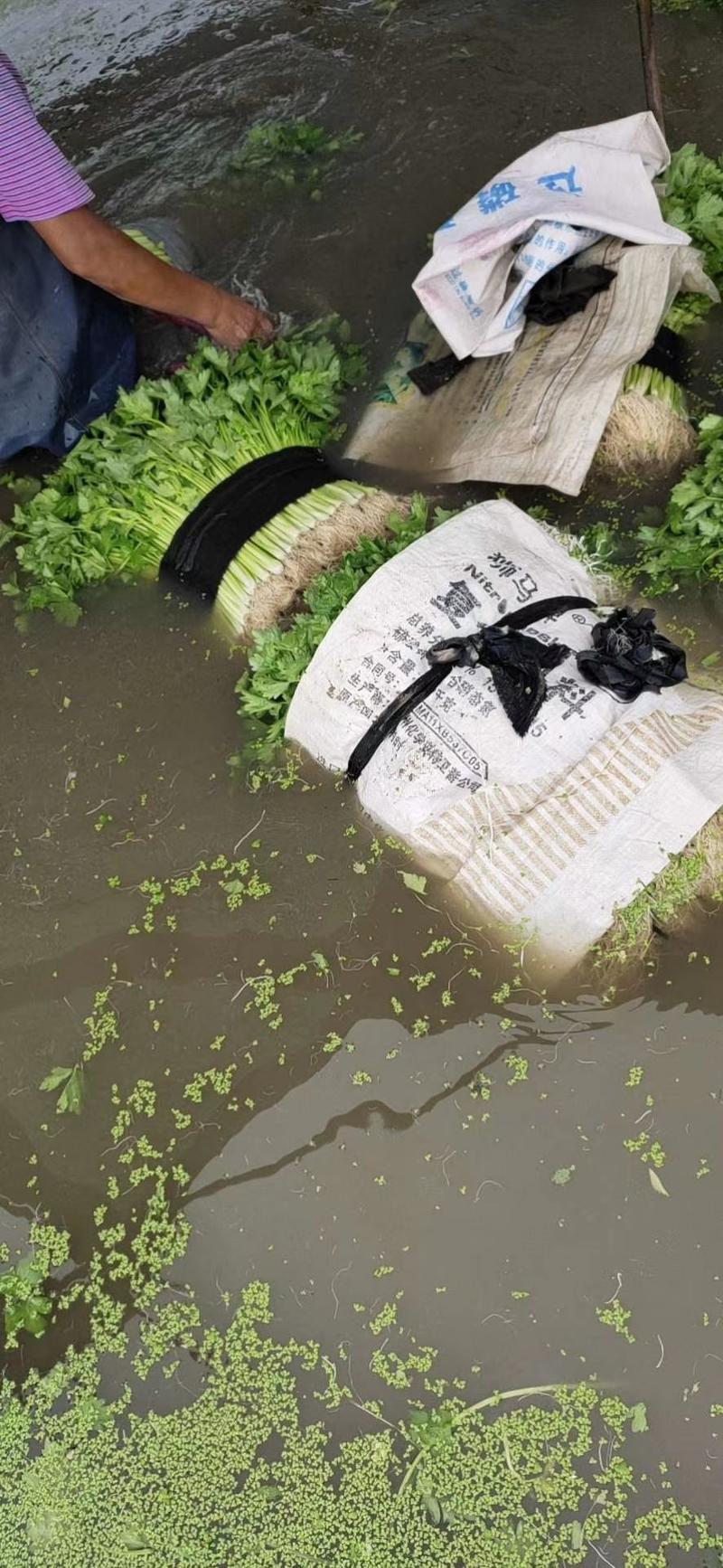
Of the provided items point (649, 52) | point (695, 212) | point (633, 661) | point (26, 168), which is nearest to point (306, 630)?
point (633, 661)

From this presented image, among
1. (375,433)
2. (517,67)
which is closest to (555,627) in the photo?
(375,433)

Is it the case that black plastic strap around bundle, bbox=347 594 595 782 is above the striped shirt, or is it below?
below

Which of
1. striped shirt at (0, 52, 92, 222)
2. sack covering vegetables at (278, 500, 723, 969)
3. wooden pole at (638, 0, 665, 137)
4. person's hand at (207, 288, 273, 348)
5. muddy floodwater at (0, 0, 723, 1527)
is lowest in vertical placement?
muddy floodwater at (0, 0, 723, 1527)

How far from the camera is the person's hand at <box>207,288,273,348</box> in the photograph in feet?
13.6

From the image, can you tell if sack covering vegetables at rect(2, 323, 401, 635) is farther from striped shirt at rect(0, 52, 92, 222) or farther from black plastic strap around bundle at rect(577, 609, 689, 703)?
black plastic strap around bundle at rect(577, 609, 689, 703)

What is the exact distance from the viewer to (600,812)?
3018 millimetres

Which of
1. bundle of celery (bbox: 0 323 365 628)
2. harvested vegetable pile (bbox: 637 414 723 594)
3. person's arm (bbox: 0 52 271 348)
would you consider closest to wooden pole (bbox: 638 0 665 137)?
harvested vegetable pile (bbox: 637 414 723 594)

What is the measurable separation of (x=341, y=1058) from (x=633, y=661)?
1371 mm

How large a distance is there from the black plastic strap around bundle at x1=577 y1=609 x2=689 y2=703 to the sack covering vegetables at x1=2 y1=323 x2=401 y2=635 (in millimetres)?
1023

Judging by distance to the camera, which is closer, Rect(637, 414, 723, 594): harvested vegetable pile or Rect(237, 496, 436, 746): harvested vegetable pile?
Rect(237, 496, 436, 746): harvested vegetable pile

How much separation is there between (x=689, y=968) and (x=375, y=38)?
528 centimetres

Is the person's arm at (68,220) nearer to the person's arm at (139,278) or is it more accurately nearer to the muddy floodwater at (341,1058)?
the person's arm at (139,278)

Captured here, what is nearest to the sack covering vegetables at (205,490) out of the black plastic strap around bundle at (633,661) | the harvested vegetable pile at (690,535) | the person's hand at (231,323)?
the person's hand at (231,323)

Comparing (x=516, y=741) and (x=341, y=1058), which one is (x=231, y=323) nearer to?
(x=516, y=741)
